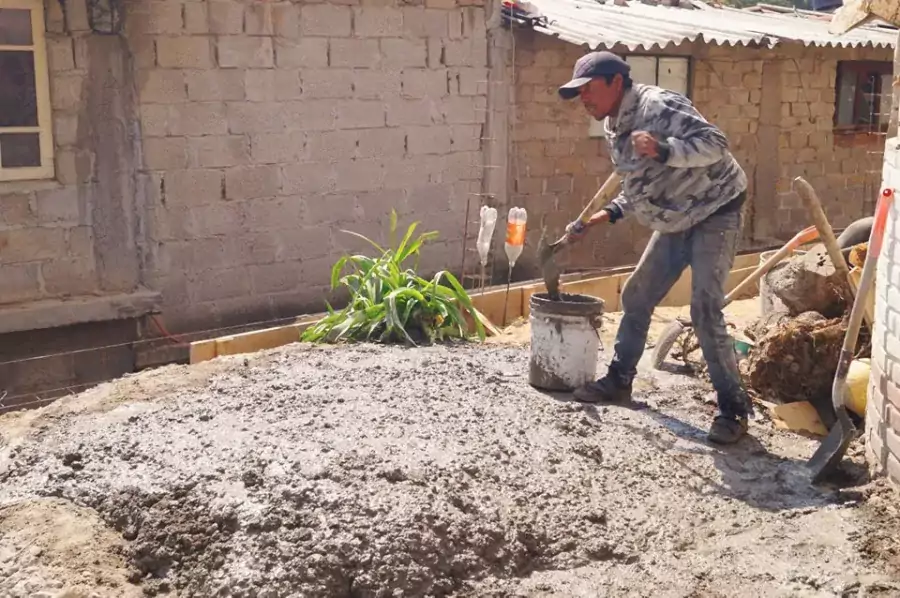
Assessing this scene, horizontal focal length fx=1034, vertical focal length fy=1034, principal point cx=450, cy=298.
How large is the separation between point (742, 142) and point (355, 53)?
5.05 meters

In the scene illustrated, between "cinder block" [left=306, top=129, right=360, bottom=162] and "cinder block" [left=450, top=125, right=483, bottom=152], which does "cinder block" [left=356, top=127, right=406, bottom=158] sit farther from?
"cinder block" [left=450, top=125, right=483, bottom=152]

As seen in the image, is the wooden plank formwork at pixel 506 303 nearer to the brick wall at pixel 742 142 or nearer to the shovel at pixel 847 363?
the brick wall at pixel 742 142

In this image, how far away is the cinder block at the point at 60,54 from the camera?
7.04 meters

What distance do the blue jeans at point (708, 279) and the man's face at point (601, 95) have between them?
26.2 inches

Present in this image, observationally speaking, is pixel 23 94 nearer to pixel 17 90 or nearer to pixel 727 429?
pixel 17 90

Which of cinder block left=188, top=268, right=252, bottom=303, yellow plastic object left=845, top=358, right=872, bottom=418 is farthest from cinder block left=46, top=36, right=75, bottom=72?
yellow plastic object left=845, top=358, right=872, bottom=418

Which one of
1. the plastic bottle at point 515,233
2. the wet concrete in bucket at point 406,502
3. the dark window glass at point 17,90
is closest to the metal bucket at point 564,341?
the wet concrete in bucket at point 406,502

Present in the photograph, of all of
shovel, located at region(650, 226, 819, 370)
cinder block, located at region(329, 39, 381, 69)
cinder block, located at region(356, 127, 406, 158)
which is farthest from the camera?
cinder block, located at region(356, 127, 406, 158)

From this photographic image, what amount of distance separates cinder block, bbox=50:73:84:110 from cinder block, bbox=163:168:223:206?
0.82 metres

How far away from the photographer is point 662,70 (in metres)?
10.8

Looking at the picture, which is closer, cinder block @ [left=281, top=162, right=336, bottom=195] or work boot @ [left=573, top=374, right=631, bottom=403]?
work boot @ [left=573, top=374, right=631, bottom=403]

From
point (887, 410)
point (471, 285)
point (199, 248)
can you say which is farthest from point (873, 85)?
point (887, 410)

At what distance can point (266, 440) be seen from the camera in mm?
4289

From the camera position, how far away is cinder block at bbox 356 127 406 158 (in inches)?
340
